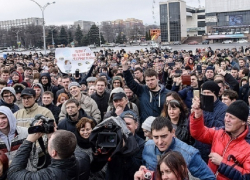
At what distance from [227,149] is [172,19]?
86.8 m

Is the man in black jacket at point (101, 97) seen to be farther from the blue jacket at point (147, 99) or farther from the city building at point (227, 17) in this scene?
the city building at point (227, 17)

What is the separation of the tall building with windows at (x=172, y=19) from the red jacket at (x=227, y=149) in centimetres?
8583

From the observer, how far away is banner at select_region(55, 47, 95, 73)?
8984mm

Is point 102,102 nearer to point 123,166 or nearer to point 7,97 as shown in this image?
point 7,97

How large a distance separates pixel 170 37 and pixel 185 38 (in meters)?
6.19

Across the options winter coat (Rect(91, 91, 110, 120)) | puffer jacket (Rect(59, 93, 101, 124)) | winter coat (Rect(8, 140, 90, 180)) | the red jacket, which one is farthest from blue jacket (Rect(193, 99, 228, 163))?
winter coat (Rect(91, 91, 110, 120))

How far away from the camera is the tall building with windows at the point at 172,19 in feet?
279

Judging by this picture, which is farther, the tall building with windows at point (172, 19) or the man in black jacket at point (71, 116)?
the tall building with windows at point (172, 19)

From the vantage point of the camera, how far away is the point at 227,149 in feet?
9.74

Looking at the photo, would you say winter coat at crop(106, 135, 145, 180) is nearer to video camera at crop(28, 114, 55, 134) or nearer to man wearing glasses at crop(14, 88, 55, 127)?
video camera at crop(28, 114, 55, 134)

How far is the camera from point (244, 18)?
285 feet

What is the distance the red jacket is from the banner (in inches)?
242

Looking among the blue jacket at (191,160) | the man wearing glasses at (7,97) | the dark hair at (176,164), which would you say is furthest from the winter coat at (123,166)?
the man wearing glasses at (7,97)

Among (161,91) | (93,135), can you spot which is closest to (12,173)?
(93,135)
